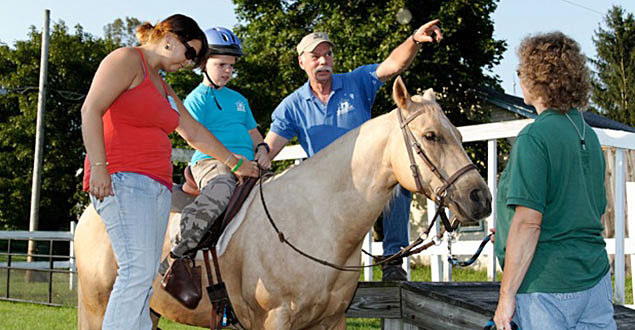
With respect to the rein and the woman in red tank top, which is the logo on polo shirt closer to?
the rein

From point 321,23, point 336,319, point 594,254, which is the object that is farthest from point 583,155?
point 321,23

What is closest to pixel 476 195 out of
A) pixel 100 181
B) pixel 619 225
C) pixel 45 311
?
pixel 100 181

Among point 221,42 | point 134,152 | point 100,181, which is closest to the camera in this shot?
point 100,181

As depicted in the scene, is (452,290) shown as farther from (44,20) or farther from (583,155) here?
(44,20)

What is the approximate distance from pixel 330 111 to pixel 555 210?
8.82 feet

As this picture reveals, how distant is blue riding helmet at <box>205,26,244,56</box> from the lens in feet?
15.3

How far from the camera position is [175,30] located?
3.35 meters

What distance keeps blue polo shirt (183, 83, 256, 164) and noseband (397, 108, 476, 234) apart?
4.87ft

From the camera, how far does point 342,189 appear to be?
3883mm

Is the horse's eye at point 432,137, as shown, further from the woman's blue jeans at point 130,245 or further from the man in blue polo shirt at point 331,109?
the woman's blue jeans at point 130,245

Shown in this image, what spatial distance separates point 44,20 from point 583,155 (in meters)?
23.2

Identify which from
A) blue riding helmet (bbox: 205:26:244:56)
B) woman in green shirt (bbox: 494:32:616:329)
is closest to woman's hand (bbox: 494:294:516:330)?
woman in green shirt (bbox: 494:32:616:329)

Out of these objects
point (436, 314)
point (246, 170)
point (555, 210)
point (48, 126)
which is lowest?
point (436, 314)

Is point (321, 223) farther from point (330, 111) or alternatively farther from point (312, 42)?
point (312, 42)
